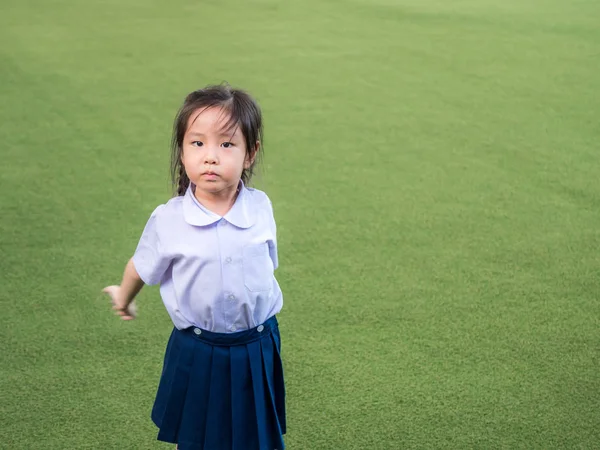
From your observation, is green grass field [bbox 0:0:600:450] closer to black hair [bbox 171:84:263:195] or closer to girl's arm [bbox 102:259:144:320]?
girl's arm [bbox 102:259:144:320]

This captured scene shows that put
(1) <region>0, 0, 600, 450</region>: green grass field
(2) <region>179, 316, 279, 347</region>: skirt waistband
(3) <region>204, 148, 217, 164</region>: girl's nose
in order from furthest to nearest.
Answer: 1. (1) <region>0, 0, 600, 450</region>: green grass field
2. (2) <region>179, 316, 279, 347</region>: skirt waistband
3. (3) <region>204, 148, 217, 164</region>: girl's nose

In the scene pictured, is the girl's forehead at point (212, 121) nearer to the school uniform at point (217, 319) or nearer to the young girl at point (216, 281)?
the young girl at point (216, 281)

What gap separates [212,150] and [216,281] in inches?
9.0

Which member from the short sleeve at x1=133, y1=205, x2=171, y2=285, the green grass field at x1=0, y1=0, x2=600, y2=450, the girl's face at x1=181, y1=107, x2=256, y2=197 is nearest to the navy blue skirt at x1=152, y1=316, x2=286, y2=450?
the short sleeve at x1=133, y1=205, x2=171, y2=285

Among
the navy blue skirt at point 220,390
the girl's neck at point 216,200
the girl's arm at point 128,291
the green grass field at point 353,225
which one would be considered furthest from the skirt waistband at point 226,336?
the green grass field at point 353,225

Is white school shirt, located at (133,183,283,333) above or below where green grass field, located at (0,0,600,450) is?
above

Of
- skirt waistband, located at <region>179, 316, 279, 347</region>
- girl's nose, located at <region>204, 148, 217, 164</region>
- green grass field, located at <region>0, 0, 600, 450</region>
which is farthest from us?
green grass field, located at <region>0, 0, 600, 450</region>

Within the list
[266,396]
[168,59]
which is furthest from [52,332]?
[168,59]

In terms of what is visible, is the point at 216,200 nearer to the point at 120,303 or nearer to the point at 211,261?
the point at 211,261

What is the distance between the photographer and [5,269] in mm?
2916

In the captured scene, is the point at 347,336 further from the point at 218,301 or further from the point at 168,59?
the point at 168,59

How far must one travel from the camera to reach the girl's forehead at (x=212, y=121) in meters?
1.54

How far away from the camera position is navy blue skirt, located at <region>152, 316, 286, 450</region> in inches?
65.4

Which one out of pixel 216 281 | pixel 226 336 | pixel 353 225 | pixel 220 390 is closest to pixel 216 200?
pixel 216 281
